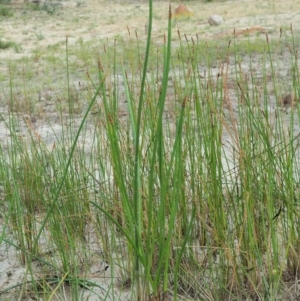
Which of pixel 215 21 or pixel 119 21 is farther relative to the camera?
pixel 119 21

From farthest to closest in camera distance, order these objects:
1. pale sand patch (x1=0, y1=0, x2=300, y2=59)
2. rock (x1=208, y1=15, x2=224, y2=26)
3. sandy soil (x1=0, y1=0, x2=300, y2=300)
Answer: rock (x1=208, y1=15, x2=224, y2=26)
pale sand patch (x1=0, y1=0, x2=300, y2=59)
sandy soil (x1=0, y1=0, x2=300, y2=300)

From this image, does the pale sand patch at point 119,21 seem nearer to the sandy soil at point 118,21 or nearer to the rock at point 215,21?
the sandy soil at point 118,21

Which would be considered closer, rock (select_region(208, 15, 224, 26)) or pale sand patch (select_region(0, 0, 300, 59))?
pale sand patch (select_region(0, 0, 300, 59))

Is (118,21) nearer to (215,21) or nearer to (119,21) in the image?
(119,21)

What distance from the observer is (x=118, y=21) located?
38.8 ft

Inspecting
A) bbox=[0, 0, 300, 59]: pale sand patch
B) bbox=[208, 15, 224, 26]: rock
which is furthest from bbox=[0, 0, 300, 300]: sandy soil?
bbox=[208, 15, 224, 26]: rock

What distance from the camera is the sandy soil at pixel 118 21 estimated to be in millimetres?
9125

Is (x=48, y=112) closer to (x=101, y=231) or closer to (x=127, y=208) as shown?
(x=101, y=231)

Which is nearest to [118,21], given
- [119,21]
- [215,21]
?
[119,21]

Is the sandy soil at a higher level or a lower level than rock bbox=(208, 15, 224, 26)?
lower

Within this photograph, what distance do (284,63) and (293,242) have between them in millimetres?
4215

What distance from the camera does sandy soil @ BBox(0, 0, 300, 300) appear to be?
29.9 feet

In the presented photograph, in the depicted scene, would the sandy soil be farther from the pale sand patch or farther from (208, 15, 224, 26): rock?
(208, 15, 224, 26): rock

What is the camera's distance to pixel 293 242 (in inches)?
67.5
